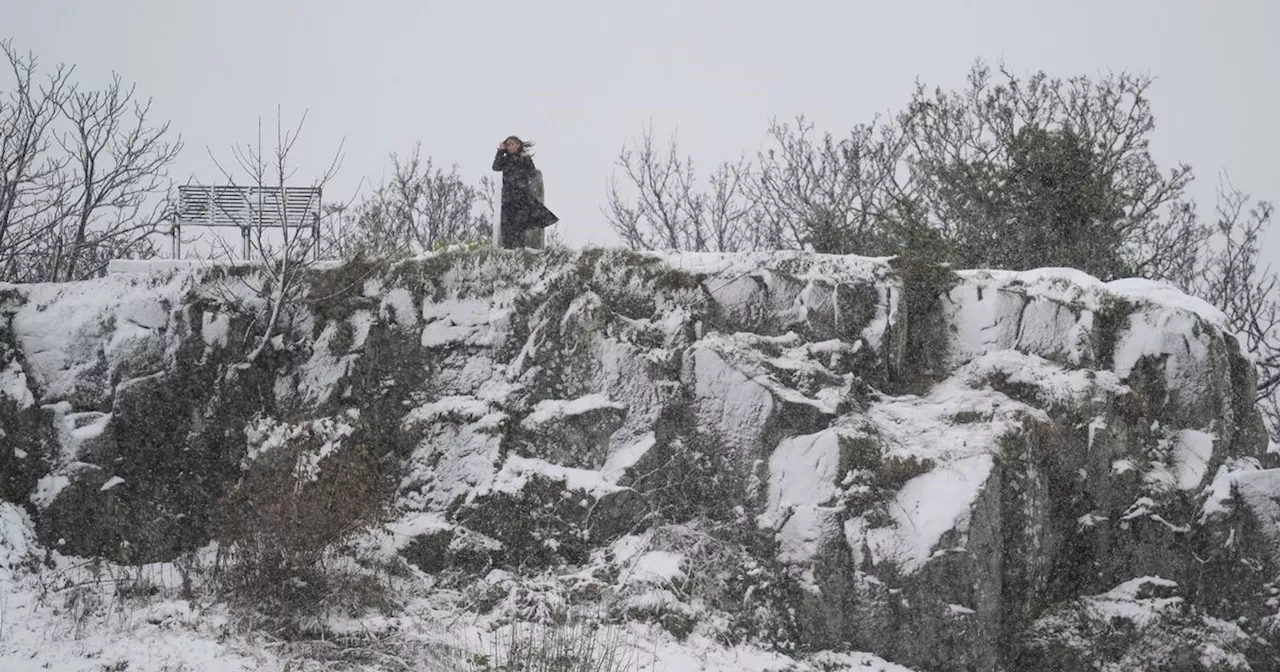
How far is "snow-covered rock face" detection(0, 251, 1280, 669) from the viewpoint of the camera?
329 inches

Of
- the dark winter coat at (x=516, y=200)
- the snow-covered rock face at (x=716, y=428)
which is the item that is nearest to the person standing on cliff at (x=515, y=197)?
the dark winter coat at (x=516, y=200)

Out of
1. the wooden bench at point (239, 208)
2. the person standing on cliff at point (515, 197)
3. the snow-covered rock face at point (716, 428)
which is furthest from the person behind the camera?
the wooden bench at point (239, 208)

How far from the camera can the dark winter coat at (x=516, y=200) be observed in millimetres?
10656

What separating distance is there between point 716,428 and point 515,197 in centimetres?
345

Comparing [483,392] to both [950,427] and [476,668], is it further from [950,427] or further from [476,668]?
[950,427]

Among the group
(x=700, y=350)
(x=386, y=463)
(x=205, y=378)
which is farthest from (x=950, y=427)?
(x=205, y=378)

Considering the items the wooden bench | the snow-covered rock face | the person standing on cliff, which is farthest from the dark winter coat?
the wooden bench

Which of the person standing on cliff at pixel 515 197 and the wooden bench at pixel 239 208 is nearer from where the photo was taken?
the person standing on cliff at pixel 515 197

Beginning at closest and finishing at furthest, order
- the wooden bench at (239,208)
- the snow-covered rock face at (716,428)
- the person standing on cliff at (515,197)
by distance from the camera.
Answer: the snow-covered rock face at (716,428) → the person standing on cliff at (515,197) → the wooden bench at (239,208)

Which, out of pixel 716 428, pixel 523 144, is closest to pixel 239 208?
pixel 523 144

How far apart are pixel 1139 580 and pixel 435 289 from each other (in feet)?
23.6

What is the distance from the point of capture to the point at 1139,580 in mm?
8664

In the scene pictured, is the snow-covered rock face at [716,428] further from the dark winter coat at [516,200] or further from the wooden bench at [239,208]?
the wooden bench at [239,208]

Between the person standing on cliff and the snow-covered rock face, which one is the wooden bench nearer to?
the snow-covered rock face
